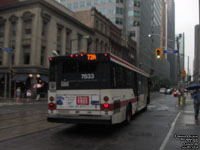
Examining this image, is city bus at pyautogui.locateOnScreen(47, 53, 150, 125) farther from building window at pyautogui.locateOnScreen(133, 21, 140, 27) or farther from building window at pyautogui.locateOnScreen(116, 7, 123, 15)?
building window at pyautogui.locateOnScreen(133, 21, 140, 27)

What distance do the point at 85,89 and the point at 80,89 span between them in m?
0.20

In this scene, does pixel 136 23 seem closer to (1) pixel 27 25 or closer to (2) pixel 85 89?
(1) pixel 27 25

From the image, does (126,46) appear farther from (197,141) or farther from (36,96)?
(197,141)

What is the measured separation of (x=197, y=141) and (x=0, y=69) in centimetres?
3284

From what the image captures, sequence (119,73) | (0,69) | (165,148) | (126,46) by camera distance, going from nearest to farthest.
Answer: (165,148) → (119,73) → (0,69) → (126,46)

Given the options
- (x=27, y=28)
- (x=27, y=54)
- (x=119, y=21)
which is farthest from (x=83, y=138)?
(x=119, y=21)

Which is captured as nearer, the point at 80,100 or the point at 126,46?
the point at 80,100

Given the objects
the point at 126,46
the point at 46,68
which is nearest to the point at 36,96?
the point at 46,68

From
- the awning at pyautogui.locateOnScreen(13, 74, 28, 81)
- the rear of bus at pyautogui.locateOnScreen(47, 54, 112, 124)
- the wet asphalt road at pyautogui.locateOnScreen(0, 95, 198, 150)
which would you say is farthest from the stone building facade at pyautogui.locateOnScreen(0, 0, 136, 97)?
the rear of bus at pyautogui.locateOnScreen(47, 54, 112, 124)

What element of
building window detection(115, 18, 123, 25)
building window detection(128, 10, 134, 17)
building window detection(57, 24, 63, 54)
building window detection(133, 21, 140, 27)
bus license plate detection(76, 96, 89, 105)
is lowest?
bus license plate detection(76, 96, 89, 105)

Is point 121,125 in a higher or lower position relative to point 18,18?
lower

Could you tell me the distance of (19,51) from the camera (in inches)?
1280

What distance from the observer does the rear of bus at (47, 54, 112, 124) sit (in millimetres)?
7959

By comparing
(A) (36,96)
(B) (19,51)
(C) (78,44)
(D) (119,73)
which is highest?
(C) (78,44)
